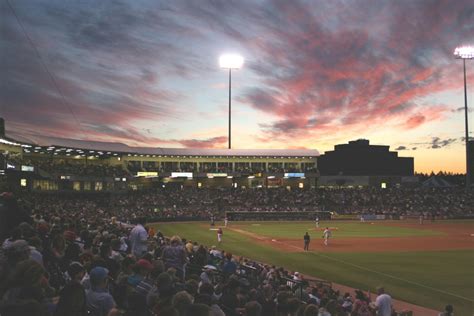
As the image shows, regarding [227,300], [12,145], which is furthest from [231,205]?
[227,300]

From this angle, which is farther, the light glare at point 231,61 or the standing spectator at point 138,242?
the light glare at point 231,61

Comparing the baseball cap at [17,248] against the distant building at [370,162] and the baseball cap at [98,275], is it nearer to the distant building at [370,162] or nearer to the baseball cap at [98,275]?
the baseball cap at [98,275]

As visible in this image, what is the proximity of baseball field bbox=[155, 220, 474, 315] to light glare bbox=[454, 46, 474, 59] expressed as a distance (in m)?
26.1

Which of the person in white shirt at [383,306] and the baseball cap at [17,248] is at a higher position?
the baseball cap at [17,248]

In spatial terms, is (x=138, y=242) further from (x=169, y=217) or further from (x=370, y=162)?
(x=370, y=162)

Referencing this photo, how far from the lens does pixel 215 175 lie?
8656cm

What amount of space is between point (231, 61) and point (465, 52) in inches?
1274

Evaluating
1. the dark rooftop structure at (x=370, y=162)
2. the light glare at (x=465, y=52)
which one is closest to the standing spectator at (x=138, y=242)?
the light glare at (x=465, y=52)

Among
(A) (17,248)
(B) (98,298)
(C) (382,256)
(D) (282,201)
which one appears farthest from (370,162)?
(A) (17,248)

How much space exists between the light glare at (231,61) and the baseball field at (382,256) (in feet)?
85.6

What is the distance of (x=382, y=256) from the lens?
1253 inches

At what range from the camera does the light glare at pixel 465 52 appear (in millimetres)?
65250

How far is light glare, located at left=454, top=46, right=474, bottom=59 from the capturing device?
6525 cm

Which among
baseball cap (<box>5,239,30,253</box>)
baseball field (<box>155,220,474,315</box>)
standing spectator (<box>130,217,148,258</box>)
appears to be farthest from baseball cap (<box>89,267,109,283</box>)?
baseball field (<box>155,220,474,315</box>)
